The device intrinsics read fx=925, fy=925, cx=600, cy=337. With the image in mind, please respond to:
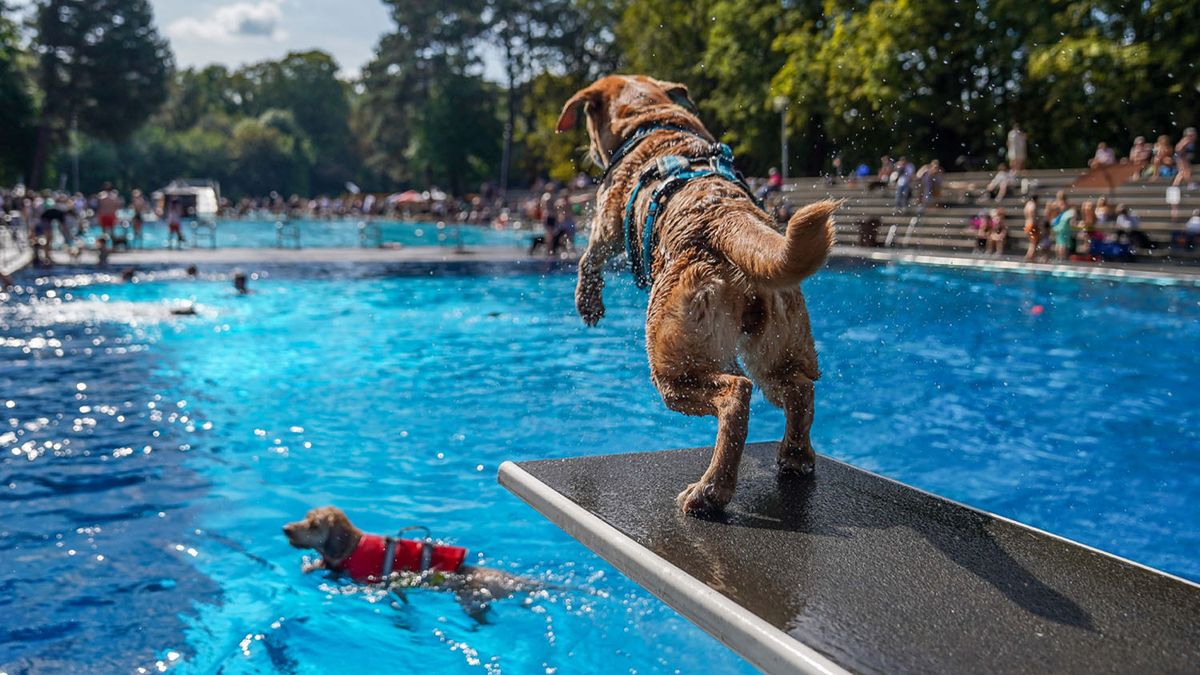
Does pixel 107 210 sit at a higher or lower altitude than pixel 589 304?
higher

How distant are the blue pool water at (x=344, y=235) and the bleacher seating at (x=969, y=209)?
11.3m

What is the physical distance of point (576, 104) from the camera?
5.15 meters

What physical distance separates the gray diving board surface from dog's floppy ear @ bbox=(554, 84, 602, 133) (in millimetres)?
2145

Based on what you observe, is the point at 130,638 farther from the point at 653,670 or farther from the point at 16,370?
the point at 16,370

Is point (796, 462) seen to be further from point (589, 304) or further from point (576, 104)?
point (576, 104)

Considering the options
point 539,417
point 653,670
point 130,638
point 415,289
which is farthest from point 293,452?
point 415,289

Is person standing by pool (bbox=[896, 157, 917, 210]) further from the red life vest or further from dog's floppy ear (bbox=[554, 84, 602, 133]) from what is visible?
the red life vest

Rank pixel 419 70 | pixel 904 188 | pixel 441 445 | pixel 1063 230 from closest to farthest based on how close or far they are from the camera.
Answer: pixel 441 445 < pixel 1063 230 < pixel 904 188 < pixel 419 70

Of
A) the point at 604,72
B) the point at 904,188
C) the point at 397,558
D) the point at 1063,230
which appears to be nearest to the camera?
the point at 397,558

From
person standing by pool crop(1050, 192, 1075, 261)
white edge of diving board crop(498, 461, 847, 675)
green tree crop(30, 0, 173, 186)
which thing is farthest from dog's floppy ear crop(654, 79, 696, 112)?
Result: green tree crop(30, 0, 173, 186)

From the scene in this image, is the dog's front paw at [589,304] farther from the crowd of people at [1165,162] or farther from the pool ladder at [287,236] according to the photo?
the pool ladder at [287,236]

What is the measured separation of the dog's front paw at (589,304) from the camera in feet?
15.9

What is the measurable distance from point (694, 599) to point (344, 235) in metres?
43.0

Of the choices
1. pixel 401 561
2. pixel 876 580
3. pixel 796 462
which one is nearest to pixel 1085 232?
pixel 796 462
